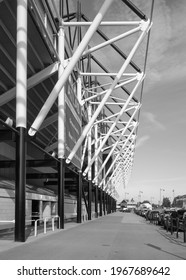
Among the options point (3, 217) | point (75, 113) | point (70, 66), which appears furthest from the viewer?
point (75, 113)

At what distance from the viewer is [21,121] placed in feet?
52.4

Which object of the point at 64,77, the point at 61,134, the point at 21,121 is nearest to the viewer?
the point at 21,121

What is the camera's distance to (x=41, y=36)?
64.4 ft

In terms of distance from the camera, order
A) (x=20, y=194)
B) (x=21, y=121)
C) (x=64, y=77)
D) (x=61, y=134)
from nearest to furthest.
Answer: (x=20, y=194) < (x=21, y=121) < (x=64, y=77) < (x=61, y=134)

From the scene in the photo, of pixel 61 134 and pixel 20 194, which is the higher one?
pixel 61 134

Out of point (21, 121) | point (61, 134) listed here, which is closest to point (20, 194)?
point (21, 121)

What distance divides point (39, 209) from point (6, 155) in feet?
24.4

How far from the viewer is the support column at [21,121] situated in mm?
15328

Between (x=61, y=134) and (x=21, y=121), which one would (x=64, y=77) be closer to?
(x=21, y=121)

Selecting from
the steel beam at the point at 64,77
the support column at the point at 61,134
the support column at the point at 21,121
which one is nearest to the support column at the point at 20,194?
the support column at the point at 21,121

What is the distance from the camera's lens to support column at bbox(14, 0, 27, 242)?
603 inches

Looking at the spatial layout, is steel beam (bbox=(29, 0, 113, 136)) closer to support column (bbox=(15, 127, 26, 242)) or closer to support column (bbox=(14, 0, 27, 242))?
support column (bbox=(14, 0, 27, 242))

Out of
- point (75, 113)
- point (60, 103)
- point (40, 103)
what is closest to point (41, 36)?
point (60, 103)

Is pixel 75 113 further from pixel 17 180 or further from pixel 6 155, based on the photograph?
pixel 17 180
